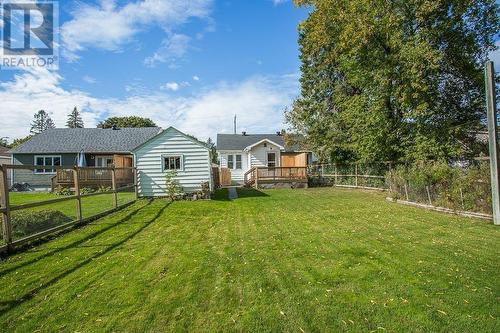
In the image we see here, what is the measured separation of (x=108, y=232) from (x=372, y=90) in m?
16.3

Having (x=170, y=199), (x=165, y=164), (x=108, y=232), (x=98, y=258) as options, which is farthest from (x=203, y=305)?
(x=165, y=164)

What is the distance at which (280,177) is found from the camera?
2169 cm

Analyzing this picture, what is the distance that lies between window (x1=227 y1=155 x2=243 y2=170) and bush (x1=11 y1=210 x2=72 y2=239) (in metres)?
20.4

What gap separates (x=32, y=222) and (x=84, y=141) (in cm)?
2280

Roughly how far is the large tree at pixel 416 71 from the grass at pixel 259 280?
9.18m

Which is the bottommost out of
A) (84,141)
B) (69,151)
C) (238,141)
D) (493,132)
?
(493,132)

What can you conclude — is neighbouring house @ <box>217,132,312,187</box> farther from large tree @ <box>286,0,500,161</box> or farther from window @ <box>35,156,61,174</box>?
window @ <box>35,156,61,174</box>

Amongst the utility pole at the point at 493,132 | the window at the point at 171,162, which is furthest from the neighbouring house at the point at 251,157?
the utility pole at the point at 493,132

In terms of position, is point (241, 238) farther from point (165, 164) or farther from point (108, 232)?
point (165, 164)

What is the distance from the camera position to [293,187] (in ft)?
70.4

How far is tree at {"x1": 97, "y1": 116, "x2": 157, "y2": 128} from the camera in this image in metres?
59.1

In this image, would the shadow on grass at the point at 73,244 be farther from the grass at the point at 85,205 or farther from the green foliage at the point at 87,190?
the green foliage at the point at 87,190

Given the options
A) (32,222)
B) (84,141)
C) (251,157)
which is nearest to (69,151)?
(84,141)

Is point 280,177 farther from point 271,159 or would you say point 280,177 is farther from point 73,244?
point 73,244
